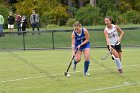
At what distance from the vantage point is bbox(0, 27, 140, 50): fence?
34.7 metres

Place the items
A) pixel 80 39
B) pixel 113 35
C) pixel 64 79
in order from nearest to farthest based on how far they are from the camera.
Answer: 1. pixel 64 79
2. pixel 80 39
3. pixel 113 35

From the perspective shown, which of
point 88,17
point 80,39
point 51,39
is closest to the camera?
point 80,39

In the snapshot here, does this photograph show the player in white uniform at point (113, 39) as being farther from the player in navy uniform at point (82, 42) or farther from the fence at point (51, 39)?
the fence at point (51, 39)

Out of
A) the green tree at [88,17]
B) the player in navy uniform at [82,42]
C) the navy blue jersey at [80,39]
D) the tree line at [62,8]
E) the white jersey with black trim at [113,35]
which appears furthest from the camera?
the tree line at [62,8]

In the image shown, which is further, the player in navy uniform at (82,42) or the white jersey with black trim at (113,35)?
the white jersey with black trim at (113,35)

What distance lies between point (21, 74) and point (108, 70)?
3067 mm

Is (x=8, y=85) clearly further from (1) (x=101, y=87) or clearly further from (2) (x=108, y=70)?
(2) (x=108, y=70)

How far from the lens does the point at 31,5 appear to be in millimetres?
64250

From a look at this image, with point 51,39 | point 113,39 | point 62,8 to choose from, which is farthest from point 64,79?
point 62,8

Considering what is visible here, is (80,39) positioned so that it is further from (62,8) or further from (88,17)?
(62,8)

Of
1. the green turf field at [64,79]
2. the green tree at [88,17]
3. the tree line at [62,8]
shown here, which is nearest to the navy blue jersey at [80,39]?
the green turf field at [64,79]

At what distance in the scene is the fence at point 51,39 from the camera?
34719 mm

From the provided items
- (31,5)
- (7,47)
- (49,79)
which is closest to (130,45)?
(7,47)

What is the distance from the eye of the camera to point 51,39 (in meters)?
35.1
